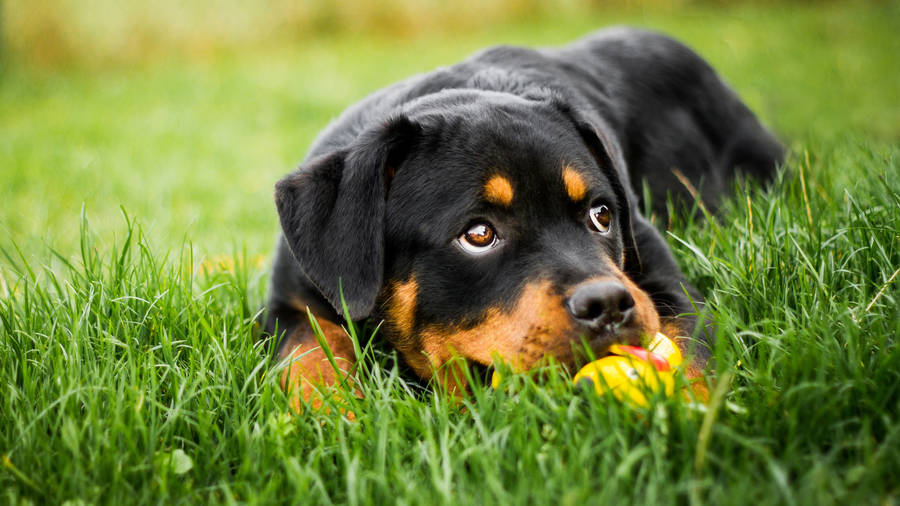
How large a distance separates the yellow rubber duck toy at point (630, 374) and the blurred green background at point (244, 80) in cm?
267

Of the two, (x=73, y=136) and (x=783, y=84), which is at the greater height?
(x=73, y=136)

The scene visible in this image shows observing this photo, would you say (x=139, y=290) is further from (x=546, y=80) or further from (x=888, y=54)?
(x=888, y=54)

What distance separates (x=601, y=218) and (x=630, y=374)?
86 cm

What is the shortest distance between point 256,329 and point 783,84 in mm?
8608

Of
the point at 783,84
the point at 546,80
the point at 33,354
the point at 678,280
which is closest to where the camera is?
the point at 33,354

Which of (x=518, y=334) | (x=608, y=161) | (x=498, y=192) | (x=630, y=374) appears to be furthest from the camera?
(x=608, y=161)

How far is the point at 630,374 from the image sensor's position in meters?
1.93

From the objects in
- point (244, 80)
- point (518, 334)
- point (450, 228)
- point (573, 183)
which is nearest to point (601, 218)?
point (573, 183)

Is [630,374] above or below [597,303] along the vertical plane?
below

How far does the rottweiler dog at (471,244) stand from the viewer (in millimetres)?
2131

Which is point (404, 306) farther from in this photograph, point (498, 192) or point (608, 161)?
point (608, 161)

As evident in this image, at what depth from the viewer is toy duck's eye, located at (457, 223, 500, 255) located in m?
2.35

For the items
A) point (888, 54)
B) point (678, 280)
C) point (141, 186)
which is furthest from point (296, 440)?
point (888, 54)

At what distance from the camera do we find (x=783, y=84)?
927 centimetres
